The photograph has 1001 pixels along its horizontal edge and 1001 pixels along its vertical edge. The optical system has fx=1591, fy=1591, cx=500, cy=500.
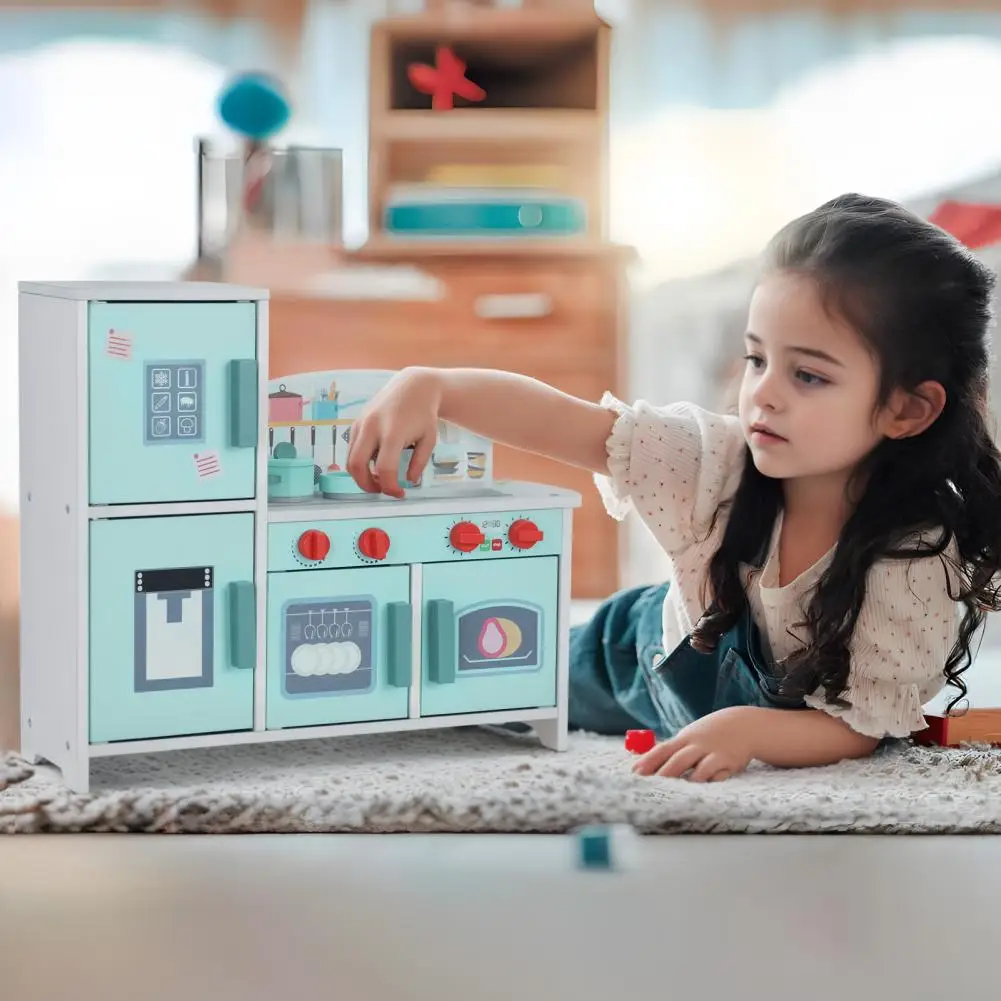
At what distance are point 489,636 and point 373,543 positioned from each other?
0.14 m

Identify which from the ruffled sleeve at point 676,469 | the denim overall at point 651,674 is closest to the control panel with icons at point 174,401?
the ruffled sleeve at point 676,469

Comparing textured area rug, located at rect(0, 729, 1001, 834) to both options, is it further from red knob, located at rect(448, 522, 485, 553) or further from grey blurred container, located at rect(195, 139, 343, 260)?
grey blurred container, located at rect(195, 139, 343, 260)

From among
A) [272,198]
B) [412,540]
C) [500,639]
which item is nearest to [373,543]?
[412,540]

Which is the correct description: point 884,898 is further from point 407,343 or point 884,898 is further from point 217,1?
point 217,1

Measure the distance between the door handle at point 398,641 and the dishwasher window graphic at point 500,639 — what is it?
0.05 metres

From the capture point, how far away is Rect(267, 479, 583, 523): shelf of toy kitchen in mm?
1257

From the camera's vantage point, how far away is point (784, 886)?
96cm

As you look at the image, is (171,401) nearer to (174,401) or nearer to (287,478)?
(174,401)

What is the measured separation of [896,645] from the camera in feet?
4.13

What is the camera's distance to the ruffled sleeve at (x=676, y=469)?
4.46 feet

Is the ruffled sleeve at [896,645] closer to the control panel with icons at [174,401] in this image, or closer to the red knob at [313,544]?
the red knob at [313,544]

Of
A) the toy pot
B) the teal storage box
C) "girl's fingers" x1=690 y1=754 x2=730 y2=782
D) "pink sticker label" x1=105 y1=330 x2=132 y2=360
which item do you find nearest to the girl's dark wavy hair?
"girl's fingers" x1=690 y1=754 x2=730 y2=782

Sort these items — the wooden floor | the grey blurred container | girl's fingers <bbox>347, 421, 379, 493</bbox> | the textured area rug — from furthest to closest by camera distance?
the grey blurred container
girl's fingers <bbox>347, 421, 379, 493</bbox>
the textured area rug
the wooden floor

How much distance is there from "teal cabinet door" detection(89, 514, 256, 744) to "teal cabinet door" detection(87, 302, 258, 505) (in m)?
0.03
